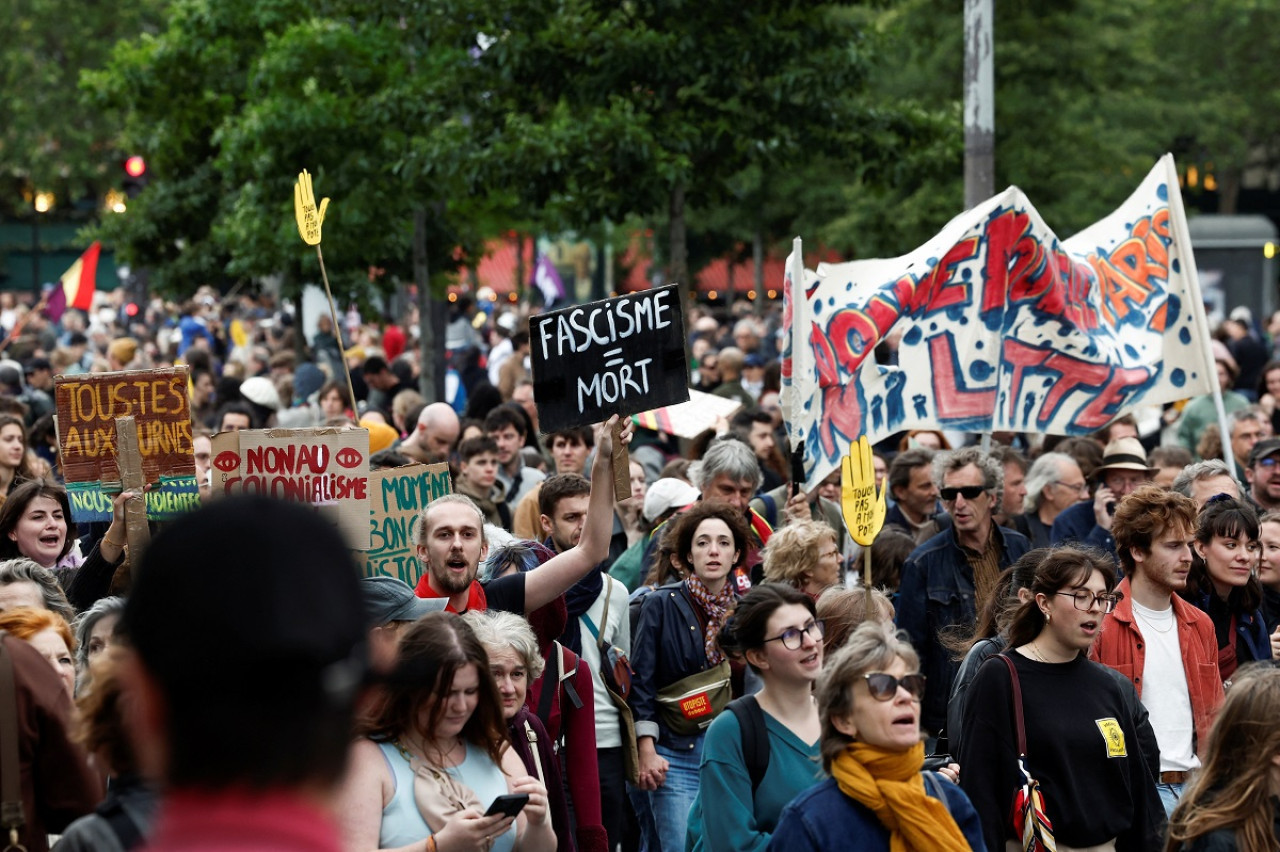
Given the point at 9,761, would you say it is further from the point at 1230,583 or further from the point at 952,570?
the point at 1230,583

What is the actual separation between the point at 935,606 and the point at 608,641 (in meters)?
1.42

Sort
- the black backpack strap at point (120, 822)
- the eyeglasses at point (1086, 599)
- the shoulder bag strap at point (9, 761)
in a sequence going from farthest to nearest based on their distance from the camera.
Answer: the eyeglasses at point (1086, 599)
the shoulder bag strap at point (9, 761)
the black backpack strap at point (120, 822)

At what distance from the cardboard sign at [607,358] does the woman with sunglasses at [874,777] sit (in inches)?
78.5

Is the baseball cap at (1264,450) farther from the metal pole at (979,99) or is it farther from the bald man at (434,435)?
the bald man at (434,435)

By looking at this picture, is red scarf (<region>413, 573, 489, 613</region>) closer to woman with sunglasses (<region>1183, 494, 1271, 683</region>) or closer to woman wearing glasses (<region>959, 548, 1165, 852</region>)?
woman wearing glasses (<region>959, 548, 1165, 852</region>)

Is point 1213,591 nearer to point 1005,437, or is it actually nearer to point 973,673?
point 973,673

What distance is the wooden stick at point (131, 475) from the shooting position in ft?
21.0

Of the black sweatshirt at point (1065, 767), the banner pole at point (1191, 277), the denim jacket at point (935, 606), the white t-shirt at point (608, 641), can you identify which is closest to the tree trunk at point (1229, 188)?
the banner pole at point (1191, 277)

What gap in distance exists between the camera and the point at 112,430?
22.8 ft

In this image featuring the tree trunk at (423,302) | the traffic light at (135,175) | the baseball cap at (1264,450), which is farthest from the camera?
the traffic light at (135,175)

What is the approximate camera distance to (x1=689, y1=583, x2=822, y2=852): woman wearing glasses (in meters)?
4.92

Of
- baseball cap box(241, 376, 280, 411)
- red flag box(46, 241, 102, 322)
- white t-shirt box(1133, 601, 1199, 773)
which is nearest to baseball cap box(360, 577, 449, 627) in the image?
white t-shirt box(1133, 601, 1199, 773)

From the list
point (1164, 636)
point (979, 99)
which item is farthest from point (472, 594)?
point (979, 99)

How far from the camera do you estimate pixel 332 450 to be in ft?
20.7
